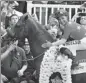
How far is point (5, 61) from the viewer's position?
6.03 meters

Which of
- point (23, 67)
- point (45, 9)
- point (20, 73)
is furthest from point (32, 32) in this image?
point (20, 73)

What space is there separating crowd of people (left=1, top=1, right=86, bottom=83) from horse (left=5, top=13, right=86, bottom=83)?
60 millimetres

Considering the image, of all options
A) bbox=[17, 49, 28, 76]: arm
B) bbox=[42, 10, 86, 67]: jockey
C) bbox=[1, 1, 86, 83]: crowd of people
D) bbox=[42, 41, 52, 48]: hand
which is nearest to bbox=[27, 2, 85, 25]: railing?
bbox=[1, 1, 86, 83]: crowd of people

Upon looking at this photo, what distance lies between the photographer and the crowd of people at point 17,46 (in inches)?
233

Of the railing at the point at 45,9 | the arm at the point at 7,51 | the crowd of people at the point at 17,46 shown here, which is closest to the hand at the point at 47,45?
the crowd of people at the point at 17,46

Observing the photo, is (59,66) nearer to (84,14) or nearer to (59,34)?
(59,34)

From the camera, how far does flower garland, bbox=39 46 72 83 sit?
5.86m

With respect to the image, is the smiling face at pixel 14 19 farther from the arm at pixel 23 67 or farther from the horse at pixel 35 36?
the arm at pixel 23 67

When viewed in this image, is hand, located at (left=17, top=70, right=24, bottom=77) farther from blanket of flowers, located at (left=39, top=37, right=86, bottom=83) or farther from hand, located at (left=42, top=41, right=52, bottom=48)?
hand, located at (left=42, top=41, right=52, bottom=48)

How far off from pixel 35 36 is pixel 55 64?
52 cm

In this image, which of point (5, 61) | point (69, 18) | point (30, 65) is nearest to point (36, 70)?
point (30, 65)

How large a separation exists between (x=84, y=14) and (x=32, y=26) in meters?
0.79

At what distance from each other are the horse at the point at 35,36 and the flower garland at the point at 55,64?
0.08 m

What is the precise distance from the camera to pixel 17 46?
6.00 m
